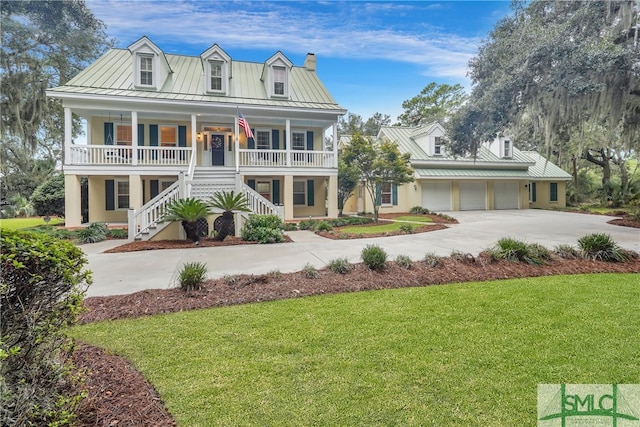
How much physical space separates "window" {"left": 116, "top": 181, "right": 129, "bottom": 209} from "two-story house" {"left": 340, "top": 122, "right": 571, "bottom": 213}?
13.4 m

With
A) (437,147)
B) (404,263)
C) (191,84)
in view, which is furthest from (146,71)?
(437,147)

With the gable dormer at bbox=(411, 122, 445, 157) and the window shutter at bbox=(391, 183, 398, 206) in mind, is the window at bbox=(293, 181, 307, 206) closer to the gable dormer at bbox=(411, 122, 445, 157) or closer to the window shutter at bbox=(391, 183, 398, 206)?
the window shutter at bbox=(391, 183, 398, 206)

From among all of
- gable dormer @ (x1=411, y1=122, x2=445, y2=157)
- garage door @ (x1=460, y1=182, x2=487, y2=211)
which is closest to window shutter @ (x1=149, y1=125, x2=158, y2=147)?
gable dormer @ (x1=411, y1=122, x2=445, y2=157)

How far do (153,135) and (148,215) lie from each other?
643cm

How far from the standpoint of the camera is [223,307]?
4.44m

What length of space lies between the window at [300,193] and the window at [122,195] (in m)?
8.02

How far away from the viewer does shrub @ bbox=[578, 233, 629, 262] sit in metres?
6.84

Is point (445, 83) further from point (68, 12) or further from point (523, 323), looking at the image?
point (523, 323)

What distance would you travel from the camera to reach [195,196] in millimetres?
12195

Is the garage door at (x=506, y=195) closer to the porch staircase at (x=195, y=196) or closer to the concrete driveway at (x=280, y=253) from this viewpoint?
the concrete driveway at (x=280, y=253)

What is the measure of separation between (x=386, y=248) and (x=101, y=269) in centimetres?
654

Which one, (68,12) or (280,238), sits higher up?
(68,12)

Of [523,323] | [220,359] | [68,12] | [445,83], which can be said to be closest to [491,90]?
[523,323]
